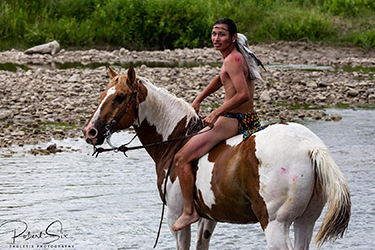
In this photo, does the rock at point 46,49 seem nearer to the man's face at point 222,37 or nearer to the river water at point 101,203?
the river water at point 101,203

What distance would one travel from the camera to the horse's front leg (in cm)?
505

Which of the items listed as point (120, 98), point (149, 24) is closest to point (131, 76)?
point (120, 98)

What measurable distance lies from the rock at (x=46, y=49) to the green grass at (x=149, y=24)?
1638 millimetres

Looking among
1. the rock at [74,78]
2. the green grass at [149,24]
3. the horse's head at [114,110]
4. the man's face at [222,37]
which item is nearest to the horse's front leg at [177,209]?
the horse's head at [114,110]

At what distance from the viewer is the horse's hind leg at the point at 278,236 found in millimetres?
4168

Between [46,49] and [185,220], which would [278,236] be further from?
[46,49]

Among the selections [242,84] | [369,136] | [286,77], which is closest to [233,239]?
[242,84]

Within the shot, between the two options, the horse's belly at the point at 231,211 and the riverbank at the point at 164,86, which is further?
the riverbank at the point at 164,86

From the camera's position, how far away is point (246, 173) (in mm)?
4414

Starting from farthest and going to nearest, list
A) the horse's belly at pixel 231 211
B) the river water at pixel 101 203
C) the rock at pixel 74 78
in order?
the rock at pixel 74 78
the river water at pixel 101 203
the horse's belly at pixel 231 211

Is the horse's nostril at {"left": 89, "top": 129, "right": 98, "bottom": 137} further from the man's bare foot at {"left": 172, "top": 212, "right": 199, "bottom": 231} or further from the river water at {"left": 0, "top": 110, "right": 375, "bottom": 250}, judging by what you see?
the river water at {"left": 0, "top": 110, "right": 375, "bottom": 250}

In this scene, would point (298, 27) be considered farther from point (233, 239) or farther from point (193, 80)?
point (233, 239)

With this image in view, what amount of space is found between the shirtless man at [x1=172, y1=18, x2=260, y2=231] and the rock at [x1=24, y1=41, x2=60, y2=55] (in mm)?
23336

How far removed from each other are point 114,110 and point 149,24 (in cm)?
2598
